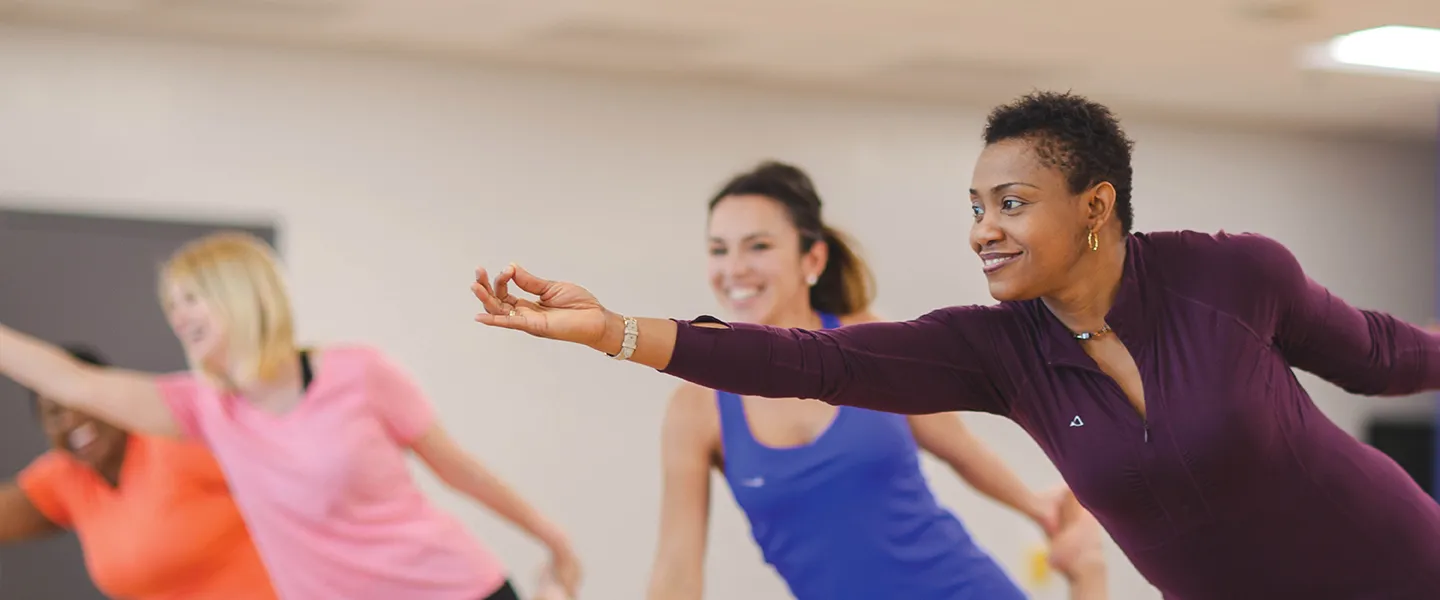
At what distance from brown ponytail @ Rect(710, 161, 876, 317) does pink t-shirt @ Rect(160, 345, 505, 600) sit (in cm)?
96

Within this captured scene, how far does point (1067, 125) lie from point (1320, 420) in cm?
55

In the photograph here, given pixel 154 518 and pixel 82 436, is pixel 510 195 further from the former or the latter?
pixel 154 518

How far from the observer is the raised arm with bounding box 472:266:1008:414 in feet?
6.30

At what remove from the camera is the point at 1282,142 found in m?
Answer: 7.04

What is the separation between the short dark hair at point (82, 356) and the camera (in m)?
4.23

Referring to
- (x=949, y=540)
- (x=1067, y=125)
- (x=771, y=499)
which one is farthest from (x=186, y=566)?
(x=1067, y=125)

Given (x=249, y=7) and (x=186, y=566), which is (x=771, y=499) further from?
(x=249, y=7)

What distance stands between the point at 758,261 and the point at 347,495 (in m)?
1.08

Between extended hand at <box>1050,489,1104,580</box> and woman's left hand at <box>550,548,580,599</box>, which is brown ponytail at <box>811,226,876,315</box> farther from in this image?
woman's left hand at <box>550,548,580,599</box>

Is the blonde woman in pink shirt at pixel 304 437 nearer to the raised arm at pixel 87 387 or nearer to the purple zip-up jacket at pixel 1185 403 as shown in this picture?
the raised arm at pixel 87 387

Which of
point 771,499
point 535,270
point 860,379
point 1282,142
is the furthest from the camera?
point 1282,142

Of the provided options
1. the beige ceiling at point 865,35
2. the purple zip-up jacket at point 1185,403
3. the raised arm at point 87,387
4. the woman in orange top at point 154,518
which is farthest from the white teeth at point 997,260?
the beige ceiling at point 865,35

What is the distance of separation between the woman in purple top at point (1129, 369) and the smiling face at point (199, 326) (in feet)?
6.50

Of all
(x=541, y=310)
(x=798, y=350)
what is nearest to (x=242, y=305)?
(x=541, y=310)
